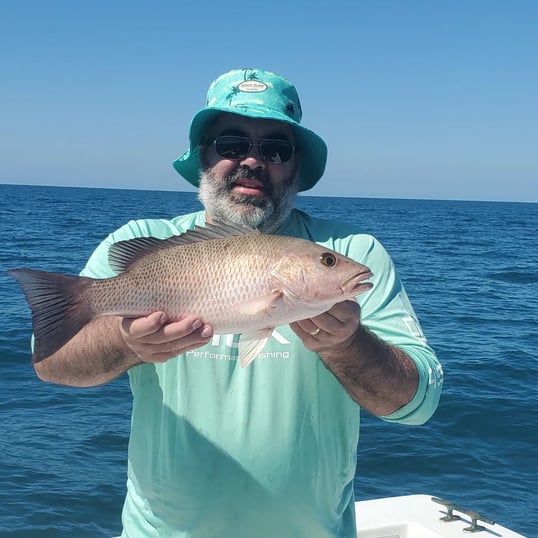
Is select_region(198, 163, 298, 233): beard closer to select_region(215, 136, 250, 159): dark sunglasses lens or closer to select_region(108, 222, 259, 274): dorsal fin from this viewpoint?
select_region(215, 136, 250, 159): dark sunglasses lens

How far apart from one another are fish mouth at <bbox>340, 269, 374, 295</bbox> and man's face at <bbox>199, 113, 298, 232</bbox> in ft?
2.36

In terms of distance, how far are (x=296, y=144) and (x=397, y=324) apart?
1076 millimetres

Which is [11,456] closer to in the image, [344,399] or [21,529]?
[21,529]

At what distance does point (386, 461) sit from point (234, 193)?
640 centimetres

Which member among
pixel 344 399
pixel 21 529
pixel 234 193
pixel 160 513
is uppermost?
pixel 234 193

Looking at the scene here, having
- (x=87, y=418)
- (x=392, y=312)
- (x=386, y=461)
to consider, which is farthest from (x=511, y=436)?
(x=392, y=312)

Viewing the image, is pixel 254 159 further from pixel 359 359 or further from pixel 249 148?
pixel 359 359

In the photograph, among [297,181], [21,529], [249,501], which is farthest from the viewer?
[21,529]

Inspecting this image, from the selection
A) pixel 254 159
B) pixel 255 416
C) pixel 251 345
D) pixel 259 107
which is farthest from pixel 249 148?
pixel 255 416

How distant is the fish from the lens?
2.63 metres

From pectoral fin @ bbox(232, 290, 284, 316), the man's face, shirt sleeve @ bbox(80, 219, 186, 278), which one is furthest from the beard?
pectoral fin @ bbox(232, 290, 284, 316)

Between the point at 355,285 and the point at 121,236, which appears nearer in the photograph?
the point at 355,285

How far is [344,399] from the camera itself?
3039 millimetres

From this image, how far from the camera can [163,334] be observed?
257 cm
